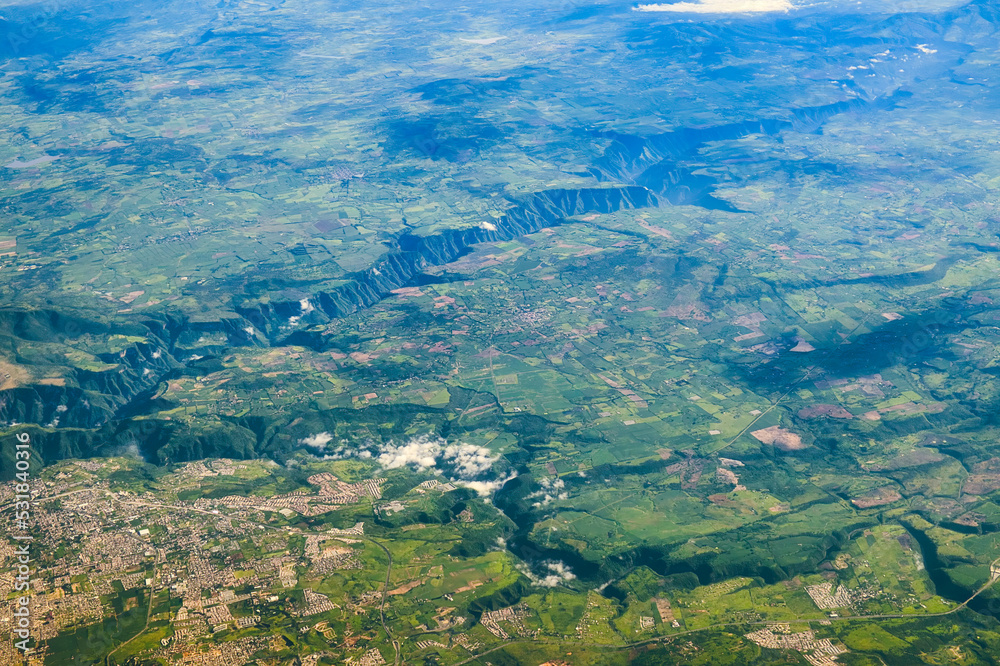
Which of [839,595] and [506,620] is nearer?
[506,620]

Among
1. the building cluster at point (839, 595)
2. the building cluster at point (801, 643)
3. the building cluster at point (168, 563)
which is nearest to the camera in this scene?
the building cluster at point (168, 563)

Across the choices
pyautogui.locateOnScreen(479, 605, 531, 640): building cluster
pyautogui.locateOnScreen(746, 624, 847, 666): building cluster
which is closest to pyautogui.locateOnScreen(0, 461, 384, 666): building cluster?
pyautogui.locateOnScreen(479, 605, 531, 640): building cluster

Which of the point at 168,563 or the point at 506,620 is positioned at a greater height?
the point at 168,563

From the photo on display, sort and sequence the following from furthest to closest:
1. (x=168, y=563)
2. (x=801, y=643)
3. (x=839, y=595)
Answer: (x=839, y=595), (x=168, y=563), (x=801, y=643)

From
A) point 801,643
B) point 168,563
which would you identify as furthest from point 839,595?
point 168,563

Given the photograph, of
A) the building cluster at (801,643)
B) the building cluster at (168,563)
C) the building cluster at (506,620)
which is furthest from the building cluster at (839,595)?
the building cluster at (168,563)

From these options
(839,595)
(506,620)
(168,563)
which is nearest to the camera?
(506,620)

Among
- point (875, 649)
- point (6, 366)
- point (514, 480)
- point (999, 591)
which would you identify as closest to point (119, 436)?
point (6, 366)

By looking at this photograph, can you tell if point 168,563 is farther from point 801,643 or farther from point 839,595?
point 839,595

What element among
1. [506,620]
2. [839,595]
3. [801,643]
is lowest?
[839,595]

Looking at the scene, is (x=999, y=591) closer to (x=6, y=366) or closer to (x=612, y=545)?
(x=612, y=545)

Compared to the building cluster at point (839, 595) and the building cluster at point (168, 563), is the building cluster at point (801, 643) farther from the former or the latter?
the building cluster at point (168, 563)

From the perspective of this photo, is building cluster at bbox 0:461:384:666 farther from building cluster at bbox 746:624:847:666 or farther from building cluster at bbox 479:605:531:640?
building cluster at bbox 746:624:847:666
